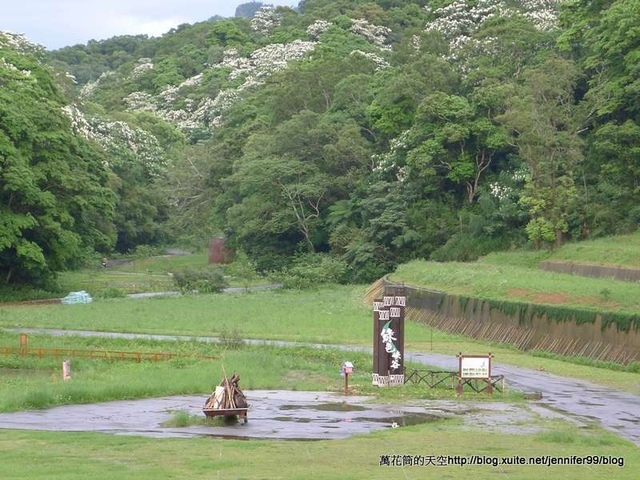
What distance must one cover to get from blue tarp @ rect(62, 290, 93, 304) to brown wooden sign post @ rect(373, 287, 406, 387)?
35359 mm

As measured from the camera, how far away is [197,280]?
78250 millimetres

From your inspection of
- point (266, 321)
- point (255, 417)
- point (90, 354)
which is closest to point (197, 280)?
point (266, 321)

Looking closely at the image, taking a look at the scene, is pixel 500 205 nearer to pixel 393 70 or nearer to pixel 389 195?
pixel 389 195

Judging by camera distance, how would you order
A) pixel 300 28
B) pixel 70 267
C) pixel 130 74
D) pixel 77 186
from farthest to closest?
pixel 130 74
pixel 300 28
pixel 70 267
pixel 77 186

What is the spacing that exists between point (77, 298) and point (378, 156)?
26650 mm

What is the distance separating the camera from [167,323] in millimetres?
57875

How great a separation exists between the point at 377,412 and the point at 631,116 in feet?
133

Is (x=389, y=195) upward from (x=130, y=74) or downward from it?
downward

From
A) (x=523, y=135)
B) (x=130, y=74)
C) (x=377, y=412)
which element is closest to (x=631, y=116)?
(x=523, y=135)

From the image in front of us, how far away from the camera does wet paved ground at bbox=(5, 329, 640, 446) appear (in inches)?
1207

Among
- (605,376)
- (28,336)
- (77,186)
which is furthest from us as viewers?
(77,186)

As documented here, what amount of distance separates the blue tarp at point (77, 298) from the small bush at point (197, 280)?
7997 mm

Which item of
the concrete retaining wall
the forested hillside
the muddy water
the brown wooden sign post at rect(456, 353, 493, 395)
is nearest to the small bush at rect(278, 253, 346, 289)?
the forested hillside

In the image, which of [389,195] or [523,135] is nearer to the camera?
[523,135]
